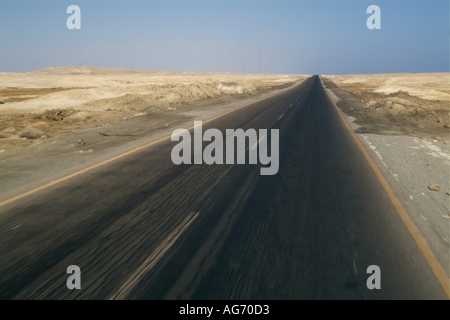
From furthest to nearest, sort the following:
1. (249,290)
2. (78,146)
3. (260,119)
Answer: (260,119)
(78,146)
(249,290)

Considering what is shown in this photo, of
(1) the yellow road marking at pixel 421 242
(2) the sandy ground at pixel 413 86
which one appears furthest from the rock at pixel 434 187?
(2) the sandy ground at pixel 413 86

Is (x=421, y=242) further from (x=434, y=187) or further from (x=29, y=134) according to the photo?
(x=29, y=134)

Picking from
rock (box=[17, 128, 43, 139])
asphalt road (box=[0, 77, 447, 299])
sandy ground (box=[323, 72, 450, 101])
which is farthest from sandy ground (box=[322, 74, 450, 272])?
sandy ground (box=[323, 72, 450, 101])

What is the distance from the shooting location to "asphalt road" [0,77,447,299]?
9.33 feet

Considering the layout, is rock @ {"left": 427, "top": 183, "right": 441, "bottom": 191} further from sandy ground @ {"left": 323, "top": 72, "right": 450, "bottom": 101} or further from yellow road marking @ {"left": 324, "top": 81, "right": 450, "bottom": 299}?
sandy ground @ {"left": 323, "top": 72, "right": 450, "bottom": 101}

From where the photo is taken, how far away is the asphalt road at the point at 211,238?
2.84 m

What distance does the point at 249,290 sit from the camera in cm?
278

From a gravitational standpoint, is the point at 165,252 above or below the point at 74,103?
below

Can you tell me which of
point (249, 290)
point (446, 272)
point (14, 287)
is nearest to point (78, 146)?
point (14, 287)

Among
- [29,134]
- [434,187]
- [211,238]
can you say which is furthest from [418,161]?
[29,134]

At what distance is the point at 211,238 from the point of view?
11.9ft
